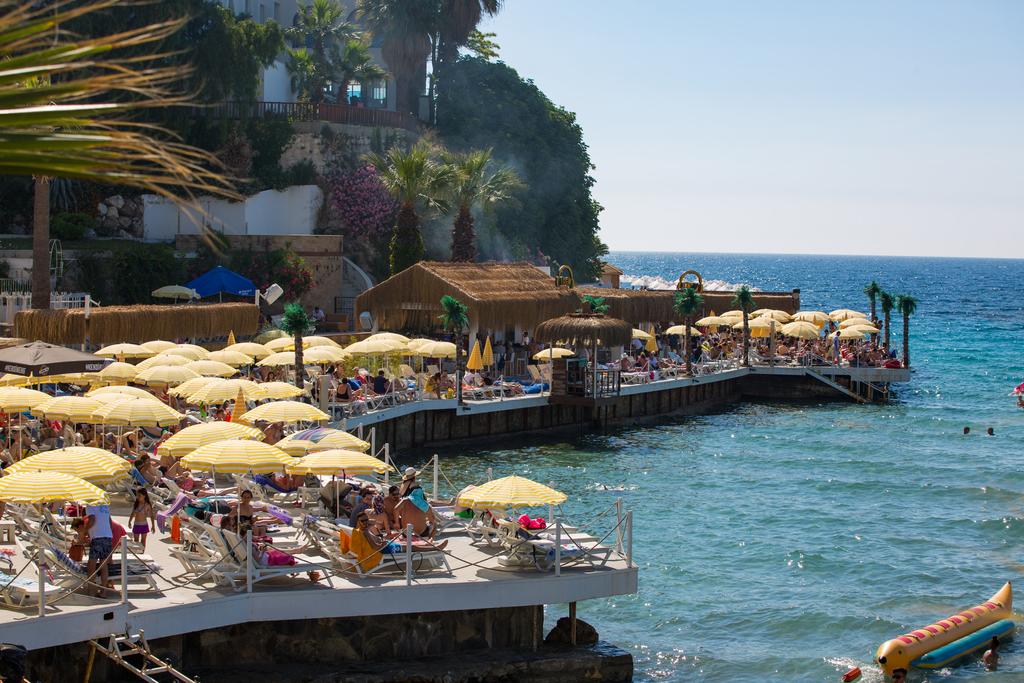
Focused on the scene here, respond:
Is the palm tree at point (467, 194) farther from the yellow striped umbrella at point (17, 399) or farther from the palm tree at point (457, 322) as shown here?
the yellow striped umbrella at point (17, 399)

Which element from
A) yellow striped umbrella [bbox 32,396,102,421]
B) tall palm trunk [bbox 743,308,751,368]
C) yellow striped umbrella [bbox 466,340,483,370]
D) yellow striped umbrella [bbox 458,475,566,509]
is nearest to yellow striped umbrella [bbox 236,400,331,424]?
yellow striped umbrella [bbox 32,396,102,421]

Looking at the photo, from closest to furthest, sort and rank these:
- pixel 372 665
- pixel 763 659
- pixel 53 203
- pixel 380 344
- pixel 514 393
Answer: pixel 372 665
pixel 763 659
pixel 380 344
pixel 514 393
pixel 53 203

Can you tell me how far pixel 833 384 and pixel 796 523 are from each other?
22016 millimetres

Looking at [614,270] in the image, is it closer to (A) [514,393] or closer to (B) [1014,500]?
(A) [514,393]

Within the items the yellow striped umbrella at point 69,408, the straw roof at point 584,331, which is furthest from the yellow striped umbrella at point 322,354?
the yellow striped umbrella at point 69,408

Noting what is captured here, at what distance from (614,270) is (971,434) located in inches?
1454

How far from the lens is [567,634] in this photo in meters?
16.1

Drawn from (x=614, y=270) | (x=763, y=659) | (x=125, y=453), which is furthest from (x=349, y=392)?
(x=614, y=270)

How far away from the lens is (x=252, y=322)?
38.7 meters

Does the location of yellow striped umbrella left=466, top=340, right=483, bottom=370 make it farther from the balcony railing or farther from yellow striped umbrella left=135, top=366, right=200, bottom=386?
the balcony railing

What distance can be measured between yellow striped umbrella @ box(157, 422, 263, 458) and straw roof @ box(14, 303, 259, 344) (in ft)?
47.5

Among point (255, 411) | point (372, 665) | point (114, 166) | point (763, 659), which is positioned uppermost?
point (114, 166)

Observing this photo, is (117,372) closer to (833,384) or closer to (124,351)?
(124,351)

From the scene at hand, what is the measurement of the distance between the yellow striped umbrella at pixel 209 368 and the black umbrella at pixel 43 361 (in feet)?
14.8
